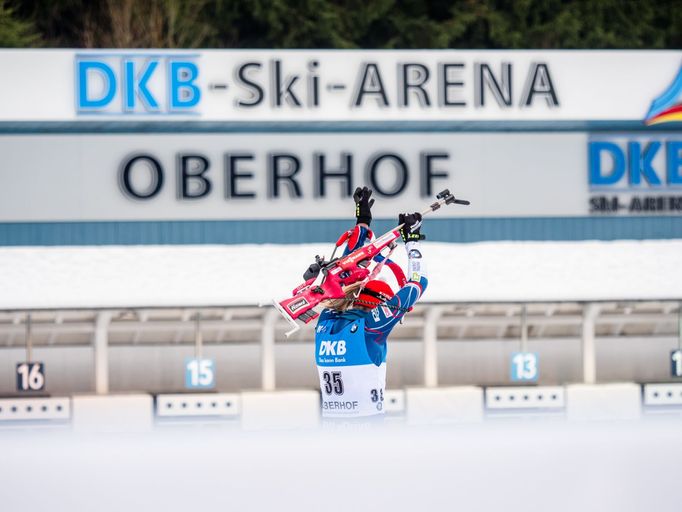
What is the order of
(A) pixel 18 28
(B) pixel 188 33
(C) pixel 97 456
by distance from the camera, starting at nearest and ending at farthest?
(C) pixel 97 456 < (A) pixel 18 28 < (B) pixel 188 33

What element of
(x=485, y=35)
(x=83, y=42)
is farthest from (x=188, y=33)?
(x=485, y=35)

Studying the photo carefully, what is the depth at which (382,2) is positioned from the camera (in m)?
51.8

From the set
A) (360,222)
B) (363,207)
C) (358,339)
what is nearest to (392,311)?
(358,339)

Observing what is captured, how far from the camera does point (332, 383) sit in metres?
12.1

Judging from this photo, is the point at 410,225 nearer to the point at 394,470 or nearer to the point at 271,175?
the point at 394,470

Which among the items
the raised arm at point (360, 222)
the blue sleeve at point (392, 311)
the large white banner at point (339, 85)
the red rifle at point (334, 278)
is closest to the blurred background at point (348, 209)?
the large white banner at point (339, 85)

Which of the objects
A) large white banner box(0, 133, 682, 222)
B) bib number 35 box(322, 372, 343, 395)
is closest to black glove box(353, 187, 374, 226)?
bib number 35 box(322, 372, 343, 395)

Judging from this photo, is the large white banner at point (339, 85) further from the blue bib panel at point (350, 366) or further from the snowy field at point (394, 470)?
the snowy field at point (394, 470)

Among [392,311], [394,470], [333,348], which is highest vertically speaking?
[392,311]

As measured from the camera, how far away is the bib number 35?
474 inches

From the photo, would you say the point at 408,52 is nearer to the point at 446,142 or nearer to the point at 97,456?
the point at 446,142

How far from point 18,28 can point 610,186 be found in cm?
2794

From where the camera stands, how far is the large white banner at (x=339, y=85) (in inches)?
953

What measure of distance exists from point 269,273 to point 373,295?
1091 cm
